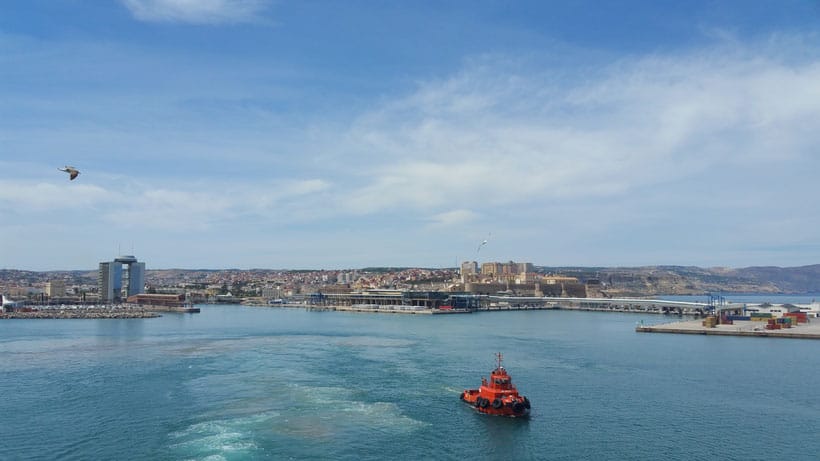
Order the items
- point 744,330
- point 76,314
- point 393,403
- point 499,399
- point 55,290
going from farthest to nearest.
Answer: point 55,290, point 76,314, point 744,330, point 393,403, point 499,399

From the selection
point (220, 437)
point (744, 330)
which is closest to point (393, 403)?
point (220, 437)

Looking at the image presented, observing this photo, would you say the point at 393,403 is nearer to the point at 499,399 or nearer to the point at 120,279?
the point at 499,399

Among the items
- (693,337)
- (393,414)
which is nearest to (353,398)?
(393,414)

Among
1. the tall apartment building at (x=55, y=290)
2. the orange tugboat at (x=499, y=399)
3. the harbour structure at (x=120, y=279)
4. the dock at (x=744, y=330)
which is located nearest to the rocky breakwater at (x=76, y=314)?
the harbour structure at (x=120, y=279)

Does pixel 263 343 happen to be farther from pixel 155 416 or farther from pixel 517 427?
pixel 517 427

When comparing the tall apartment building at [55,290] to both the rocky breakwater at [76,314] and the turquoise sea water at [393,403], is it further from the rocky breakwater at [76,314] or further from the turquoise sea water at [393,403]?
the turquoise sea water at [393,403]

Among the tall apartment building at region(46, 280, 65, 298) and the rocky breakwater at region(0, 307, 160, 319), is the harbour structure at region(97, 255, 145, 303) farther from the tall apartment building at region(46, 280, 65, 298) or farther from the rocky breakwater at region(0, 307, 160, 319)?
the rocky breakwater at region(0, 307, 160, 319)
